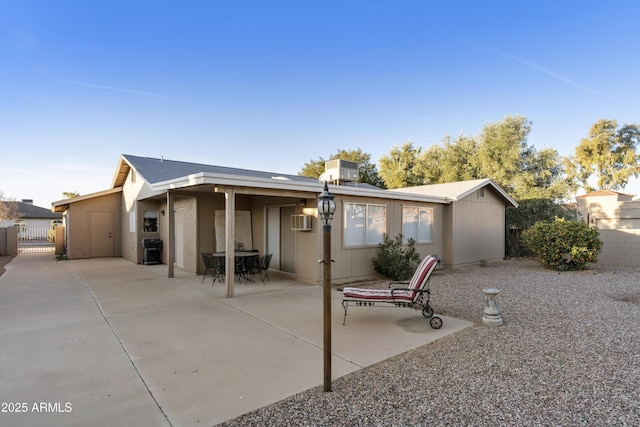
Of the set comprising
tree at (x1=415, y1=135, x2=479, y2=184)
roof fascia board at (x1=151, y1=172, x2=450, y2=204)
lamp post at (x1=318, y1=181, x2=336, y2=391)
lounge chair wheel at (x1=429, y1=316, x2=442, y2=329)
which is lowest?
lounge chair wheel at (x1=429, y1=316, x2=442, y2=329)

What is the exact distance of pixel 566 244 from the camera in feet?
34.2

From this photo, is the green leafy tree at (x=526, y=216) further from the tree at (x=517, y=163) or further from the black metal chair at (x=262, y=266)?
the black metal chair at (x=262, y=266)

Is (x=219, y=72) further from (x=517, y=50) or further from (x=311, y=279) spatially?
(x=517, y=50)

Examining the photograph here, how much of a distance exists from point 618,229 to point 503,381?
12929mm

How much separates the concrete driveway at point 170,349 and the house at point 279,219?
177cm

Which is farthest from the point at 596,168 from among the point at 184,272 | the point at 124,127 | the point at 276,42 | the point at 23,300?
the point at 23,300

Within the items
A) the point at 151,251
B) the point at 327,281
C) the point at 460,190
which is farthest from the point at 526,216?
the point at 151,251

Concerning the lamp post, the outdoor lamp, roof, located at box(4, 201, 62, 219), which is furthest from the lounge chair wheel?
roof, located at box(4, 201, 62, 219)

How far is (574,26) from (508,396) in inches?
497

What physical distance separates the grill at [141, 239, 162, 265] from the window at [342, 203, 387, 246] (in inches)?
315

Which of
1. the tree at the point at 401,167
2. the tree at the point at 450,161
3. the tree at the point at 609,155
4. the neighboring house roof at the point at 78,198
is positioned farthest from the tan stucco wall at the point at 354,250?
the tree at the point at 609,155

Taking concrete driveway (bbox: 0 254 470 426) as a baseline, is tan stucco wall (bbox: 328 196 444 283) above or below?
above

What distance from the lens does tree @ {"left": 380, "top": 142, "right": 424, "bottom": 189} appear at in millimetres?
28828

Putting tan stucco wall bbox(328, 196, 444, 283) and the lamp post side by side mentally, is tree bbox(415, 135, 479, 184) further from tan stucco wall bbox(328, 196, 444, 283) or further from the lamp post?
the lamp post
